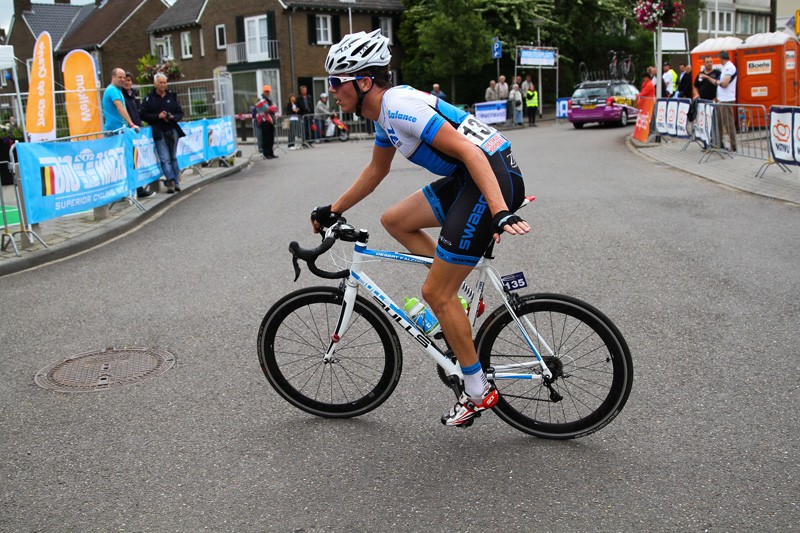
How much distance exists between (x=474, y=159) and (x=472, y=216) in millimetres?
314

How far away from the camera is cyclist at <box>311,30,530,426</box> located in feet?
12.4

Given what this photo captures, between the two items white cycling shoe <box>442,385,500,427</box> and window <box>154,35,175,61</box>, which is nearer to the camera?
white cycling shoe <box>442,385,500,427</box>

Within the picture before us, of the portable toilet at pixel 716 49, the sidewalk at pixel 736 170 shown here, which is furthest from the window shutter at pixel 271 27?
the sidewalk at pixel 736 170

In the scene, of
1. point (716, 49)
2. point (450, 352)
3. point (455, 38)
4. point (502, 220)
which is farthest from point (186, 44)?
point (502, 220)

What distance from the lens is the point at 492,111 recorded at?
35.9 meters

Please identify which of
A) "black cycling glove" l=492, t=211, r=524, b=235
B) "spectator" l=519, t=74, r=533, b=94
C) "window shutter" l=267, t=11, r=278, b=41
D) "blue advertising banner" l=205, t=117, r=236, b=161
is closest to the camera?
"black cycling glove" l=492, t=211, r=524, b=235

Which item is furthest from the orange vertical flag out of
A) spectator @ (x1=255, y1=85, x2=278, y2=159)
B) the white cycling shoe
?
the white cycling shoe

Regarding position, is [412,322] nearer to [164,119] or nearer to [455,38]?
[164,119]

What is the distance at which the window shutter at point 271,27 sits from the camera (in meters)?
52.0

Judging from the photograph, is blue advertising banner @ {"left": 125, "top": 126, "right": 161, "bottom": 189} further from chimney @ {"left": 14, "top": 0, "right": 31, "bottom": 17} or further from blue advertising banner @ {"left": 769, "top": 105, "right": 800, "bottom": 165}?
chimney @ {"left": 14, "top": 0, "right": 31, "bottom": 17}

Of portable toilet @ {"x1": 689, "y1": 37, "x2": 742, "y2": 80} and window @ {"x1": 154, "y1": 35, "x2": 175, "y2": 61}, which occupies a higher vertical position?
window @ {"x1": 154, "y1": 35, "x2": 175, "y2": 61}

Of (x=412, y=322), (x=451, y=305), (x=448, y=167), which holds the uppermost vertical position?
(x=448, y=167)

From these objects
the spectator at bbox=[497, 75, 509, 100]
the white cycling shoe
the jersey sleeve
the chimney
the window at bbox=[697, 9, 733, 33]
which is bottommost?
the white cycling shoe

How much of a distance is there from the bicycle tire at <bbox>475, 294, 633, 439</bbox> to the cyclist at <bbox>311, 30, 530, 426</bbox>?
18cm
